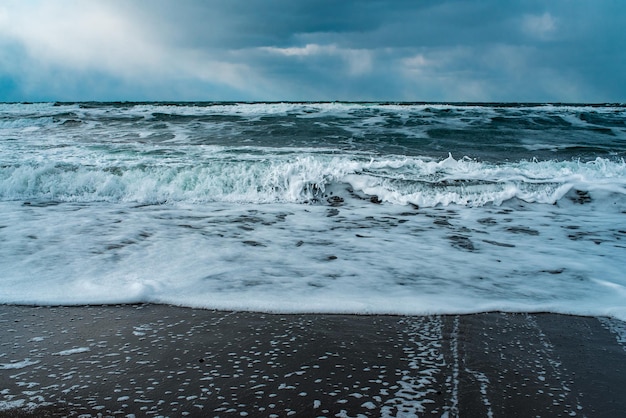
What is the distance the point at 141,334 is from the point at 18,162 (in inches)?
304

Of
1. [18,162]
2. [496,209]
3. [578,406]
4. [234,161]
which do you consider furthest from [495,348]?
[18,162]

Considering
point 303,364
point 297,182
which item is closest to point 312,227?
point 297,182

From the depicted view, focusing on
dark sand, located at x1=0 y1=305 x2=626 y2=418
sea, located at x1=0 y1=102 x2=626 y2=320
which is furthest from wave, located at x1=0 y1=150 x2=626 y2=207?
dark sand, located at x1=0 y1=305 x2=626 y2=418

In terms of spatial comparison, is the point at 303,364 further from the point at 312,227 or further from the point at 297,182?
the point at 297,182

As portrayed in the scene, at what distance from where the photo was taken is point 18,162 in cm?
860

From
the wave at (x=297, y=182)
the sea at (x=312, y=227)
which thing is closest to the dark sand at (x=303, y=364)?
the sea at (x=312, y=227)

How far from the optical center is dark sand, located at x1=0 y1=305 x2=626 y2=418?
1822mm

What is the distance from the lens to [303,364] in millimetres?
2162

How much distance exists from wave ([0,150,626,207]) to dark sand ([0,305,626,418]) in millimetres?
4049

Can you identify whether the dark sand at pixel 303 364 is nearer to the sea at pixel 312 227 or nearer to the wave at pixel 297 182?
the sea at pixel 312 227

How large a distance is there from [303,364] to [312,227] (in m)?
3.06

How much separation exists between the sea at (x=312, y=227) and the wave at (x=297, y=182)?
0.11 feet

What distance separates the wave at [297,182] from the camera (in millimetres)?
6859

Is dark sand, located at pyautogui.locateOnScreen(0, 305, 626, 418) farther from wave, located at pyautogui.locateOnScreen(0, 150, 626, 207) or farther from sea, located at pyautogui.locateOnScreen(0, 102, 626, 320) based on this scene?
wave, located at pyautogui.locateOnScreen(0, 150, 626, 207)
